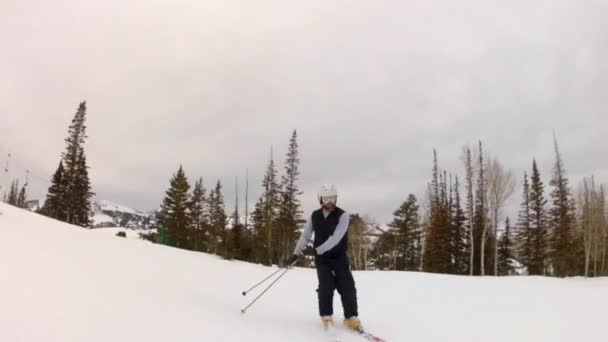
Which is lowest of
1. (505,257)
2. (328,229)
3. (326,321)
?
(505,257)

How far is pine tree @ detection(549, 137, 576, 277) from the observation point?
38.6 meters

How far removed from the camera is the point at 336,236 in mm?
6047

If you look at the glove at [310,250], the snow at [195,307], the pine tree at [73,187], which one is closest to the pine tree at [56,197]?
the pine tree at [73,187]

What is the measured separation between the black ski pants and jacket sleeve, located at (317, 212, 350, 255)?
16cm

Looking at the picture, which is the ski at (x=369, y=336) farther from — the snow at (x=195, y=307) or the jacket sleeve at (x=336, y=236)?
the jacket sleeve at (x=336, y=236)

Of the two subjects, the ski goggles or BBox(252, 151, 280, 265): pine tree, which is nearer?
the ski goggles

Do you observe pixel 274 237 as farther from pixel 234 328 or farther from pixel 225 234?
pixel 234 328

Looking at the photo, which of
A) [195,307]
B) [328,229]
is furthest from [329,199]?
[195,307]

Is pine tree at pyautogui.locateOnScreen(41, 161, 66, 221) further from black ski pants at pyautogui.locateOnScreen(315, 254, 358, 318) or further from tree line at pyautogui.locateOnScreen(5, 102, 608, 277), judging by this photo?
black ski pants at pyautogui.locateOnScreen(315, 254, 358, 318)

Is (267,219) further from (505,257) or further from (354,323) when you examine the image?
(354,323)

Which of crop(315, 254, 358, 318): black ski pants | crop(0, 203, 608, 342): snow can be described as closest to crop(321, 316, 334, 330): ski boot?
crop(315, 254, 358, 318): black ski pants

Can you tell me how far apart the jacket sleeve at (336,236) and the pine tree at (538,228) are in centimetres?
4245

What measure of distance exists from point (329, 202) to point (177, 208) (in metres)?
39.6

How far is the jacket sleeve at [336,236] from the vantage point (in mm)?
6039
